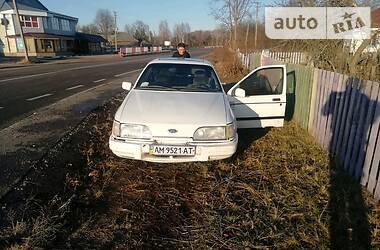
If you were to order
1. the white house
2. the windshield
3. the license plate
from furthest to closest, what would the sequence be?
the white house → the windshield → the license plate

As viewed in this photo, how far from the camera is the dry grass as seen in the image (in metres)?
2.80

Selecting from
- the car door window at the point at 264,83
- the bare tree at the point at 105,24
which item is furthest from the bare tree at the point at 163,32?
the car door window at the point at 264,83

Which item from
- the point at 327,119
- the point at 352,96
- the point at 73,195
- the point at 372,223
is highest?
the point at 352,96

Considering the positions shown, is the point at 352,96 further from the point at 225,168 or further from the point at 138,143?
the point at 138,143

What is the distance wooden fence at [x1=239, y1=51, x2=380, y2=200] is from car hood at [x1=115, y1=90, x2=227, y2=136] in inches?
70.9

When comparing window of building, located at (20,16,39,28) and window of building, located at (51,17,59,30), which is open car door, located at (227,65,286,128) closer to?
window of building, located at (20,16,39,28)

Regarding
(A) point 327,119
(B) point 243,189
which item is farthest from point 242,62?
(B) point 243,189

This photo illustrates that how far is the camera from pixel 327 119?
196 inches

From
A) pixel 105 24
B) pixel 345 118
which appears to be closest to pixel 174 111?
pixel 345 118

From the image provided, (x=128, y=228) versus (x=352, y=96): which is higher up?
(x=352, y=96)

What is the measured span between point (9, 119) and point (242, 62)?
1383 cm

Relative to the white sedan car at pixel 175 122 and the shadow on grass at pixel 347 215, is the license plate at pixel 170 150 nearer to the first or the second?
the white sedan car at pixel 175 122

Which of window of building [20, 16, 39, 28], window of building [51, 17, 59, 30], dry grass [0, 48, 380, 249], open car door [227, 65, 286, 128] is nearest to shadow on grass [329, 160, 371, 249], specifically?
dry grass [0, 48, 380, 249]

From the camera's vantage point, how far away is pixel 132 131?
3859 mm
